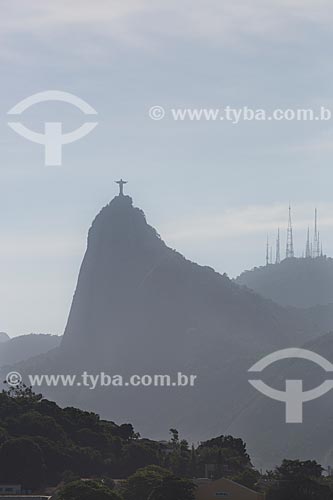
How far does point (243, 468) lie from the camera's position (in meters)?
156

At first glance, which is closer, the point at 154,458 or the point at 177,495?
the point at 177,495

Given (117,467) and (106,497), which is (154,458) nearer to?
(117,467)

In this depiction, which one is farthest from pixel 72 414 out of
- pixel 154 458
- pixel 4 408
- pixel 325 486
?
pixel 325 486

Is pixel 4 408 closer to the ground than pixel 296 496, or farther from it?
farther from it

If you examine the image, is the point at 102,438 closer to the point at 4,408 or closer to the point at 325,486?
the point at 4,408

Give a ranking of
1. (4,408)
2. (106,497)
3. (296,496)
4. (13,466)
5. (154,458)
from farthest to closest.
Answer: (4,408) → (154,458) → (13,466) → (296,496) → (106,497)

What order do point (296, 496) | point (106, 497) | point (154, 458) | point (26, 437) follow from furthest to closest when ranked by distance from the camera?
point (154, 458) < point (26, 437) < point (296, 496) < point (106, 497)

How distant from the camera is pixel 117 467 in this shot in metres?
150

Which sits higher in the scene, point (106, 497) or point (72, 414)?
point (72, 414)

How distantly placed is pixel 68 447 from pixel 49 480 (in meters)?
12.0

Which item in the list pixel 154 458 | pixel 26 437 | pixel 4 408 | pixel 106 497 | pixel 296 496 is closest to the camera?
pixel 106 497

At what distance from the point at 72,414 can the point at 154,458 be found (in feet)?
61.1

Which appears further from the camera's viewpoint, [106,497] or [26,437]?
[26,437]

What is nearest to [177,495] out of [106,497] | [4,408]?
[106,497]
